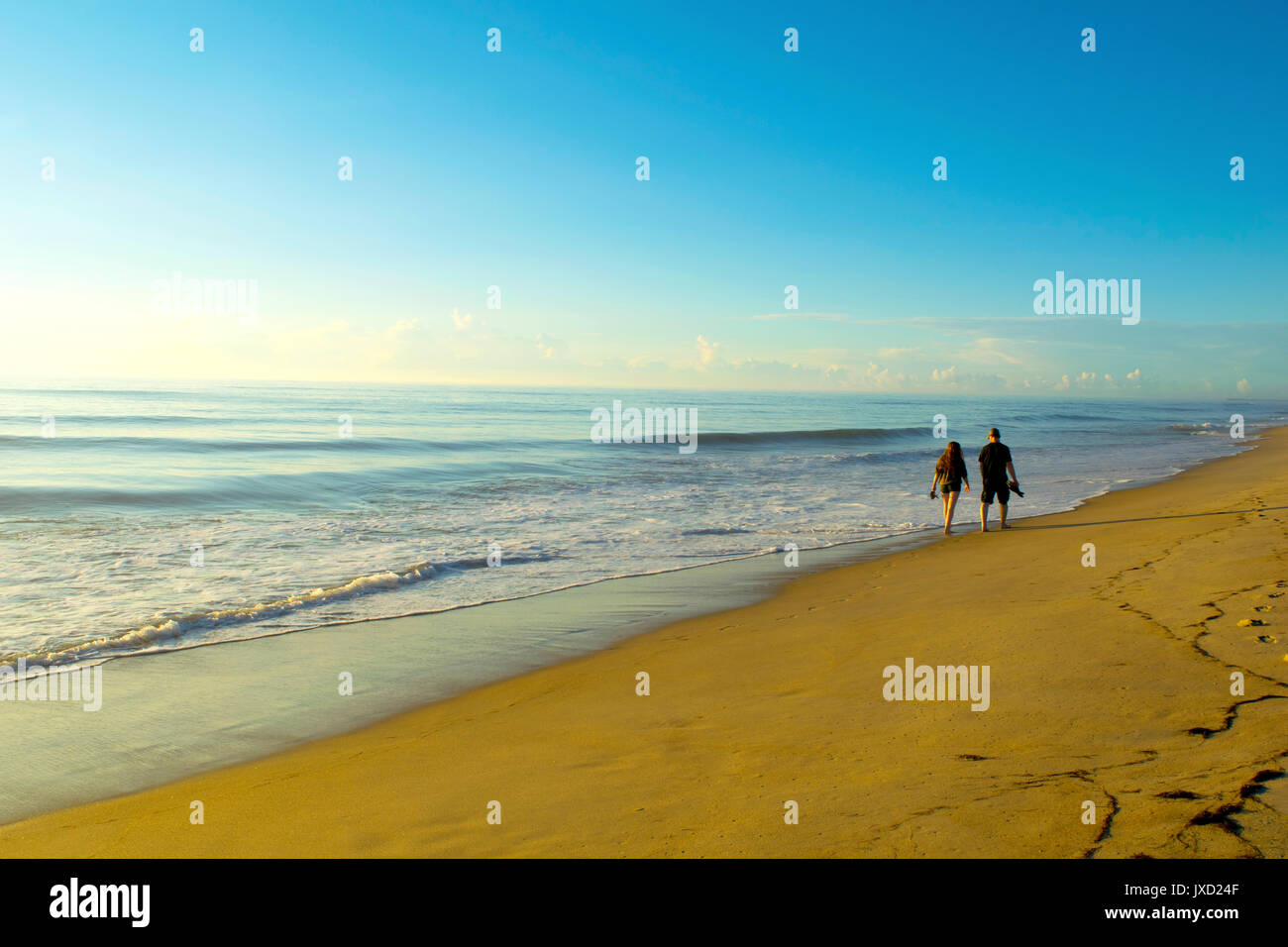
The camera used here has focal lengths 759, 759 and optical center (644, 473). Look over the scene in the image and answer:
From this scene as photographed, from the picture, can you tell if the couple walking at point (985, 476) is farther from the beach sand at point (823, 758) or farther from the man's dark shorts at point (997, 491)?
the beach sand at point (823, 758)

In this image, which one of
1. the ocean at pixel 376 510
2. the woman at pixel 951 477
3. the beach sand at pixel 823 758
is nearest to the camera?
the beach sand at pixel 823 758

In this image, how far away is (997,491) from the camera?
557 inches

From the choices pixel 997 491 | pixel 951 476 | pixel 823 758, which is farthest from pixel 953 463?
pixel 823 758

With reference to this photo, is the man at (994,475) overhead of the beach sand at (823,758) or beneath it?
overhead

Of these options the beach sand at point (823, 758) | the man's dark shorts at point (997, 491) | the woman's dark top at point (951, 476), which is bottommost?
the beach sand at point (823, 758)

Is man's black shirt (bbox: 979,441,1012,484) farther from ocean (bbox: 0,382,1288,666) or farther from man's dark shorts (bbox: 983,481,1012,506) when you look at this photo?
ocean (bbox: 0,382,1288,666)

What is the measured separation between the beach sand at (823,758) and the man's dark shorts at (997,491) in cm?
618

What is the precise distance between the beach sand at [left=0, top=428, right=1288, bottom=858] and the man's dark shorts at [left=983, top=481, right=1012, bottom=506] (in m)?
6.18

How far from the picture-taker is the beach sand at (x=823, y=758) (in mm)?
3234

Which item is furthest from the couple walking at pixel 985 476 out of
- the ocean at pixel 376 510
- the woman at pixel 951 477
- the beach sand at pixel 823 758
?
the beach sand at pixel 823 758

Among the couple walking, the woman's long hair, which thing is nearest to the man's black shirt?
the couple walking

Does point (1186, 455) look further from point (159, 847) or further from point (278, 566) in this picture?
point (159, 847)
